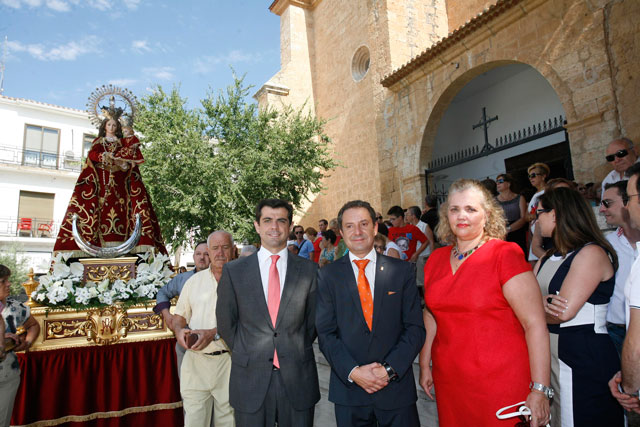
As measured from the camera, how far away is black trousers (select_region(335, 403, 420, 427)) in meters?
2.24

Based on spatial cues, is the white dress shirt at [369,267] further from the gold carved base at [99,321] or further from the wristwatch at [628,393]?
the gold carved base at [99,321]

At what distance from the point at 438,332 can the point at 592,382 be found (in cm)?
86

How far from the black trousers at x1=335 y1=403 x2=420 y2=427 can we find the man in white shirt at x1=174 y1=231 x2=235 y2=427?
132 cm

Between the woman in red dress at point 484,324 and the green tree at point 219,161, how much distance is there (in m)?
10.3

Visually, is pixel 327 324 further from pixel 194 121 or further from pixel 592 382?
pixel 194 121

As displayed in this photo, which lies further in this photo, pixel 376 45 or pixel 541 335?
pixel 376 45

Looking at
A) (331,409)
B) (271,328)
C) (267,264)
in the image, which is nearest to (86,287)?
(267,264)

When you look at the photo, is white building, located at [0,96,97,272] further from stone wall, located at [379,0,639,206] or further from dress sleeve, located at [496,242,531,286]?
dress sleeve, located at [496,242,531,286]

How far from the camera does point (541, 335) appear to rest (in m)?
1.95

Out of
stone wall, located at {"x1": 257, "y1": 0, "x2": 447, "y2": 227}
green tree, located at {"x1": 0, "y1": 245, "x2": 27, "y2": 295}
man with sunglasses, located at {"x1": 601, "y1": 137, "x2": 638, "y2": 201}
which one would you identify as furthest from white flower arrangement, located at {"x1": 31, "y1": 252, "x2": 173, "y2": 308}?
green tree, located at {"x1": 0, "y1": 245, "x2": 27, "y2": 295}

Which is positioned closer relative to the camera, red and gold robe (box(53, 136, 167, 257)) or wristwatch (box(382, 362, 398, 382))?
wristwatch (box(382, 362, 398, 382))

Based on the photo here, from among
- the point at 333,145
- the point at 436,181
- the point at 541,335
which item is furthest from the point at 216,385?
the point at 333,145

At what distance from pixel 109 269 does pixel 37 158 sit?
2106 centimetres

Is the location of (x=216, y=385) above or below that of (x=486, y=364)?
below
